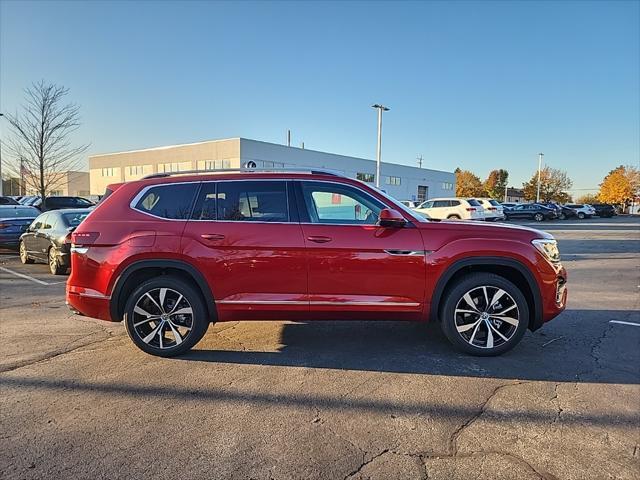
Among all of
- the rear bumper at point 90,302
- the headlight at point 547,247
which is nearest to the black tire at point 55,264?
the rear bumper at point 90,302

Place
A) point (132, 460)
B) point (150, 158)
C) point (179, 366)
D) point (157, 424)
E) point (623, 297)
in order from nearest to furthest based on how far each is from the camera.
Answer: point (132, 460) < point (157, 424) < point (179, 366) < point (623, 297) < point (150, 158)

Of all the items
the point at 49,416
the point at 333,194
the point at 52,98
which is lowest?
the point at 49,416

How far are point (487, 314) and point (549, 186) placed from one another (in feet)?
→ 313

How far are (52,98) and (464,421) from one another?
24373mm

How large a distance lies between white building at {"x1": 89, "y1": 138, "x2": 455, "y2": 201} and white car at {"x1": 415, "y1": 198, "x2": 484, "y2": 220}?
50.4ft

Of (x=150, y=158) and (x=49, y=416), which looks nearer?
(x=49, y=416)

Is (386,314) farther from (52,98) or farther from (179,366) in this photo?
(52,98)

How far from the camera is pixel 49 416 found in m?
3.36

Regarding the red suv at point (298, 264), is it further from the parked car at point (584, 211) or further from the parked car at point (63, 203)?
the parked car at point (584, 211)

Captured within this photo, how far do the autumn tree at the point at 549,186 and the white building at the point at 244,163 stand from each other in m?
22.9

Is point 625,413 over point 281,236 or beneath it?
beneath

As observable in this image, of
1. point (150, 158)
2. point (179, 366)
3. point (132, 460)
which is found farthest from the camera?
point (150, 158)

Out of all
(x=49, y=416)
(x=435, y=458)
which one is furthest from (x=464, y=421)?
(x=49, y=416)

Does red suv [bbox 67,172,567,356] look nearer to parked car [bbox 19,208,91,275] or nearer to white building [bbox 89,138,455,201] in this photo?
parked car [bbox 19,208,91,275]
